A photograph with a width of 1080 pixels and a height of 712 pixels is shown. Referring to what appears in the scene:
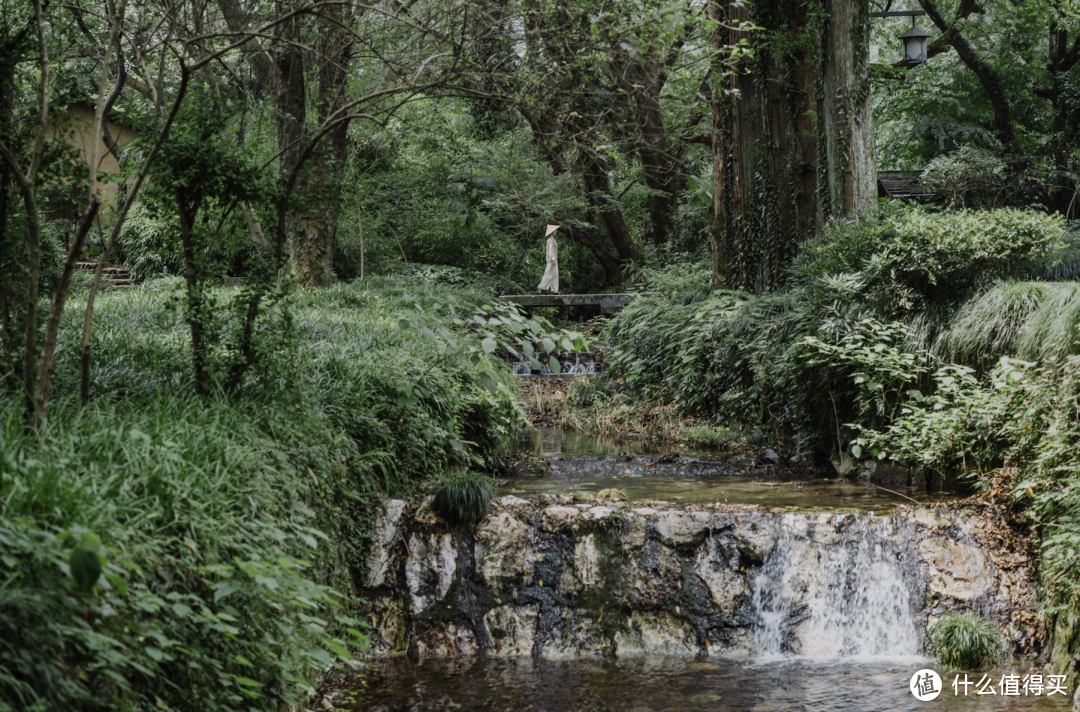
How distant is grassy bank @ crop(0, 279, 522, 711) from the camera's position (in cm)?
246

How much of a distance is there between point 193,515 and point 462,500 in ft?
8.24

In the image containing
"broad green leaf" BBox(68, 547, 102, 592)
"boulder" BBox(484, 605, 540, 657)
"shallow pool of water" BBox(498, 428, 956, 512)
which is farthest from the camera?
"shallow pool of water" BBox(498, 428, 956, 512)

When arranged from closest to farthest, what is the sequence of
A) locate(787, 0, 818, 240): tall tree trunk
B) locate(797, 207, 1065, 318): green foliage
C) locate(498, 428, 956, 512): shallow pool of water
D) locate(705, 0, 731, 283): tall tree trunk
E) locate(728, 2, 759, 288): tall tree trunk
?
locate(498, 428, 956, 512): shallow pool of water
locate(797, 207, 1065, 318): green foliage
locate(787, 0, 818, 240): tall tree trunk
locate(728, 2, 759, 288): tall tree trunk
locate(705, 0, 731, 283): tall tree trunk

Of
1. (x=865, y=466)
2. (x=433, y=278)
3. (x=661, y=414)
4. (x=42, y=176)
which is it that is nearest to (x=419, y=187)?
(x=433, y=278)

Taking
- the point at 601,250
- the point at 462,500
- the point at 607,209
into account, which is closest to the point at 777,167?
the point at 607,209

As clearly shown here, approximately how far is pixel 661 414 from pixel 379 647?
5.97m

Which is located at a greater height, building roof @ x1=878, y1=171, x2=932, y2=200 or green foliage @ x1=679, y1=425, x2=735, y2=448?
building roof @ x1=878, y1=171, x2=932, y2=200

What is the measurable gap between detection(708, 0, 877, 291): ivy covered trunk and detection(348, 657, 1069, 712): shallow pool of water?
6688mm

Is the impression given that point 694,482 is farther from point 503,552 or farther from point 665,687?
point 665,687

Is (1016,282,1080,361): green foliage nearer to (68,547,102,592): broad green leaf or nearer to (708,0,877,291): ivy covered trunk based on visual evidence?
(708,0,877,291): ivy covered trunk

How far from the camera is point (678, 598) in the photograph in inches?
217

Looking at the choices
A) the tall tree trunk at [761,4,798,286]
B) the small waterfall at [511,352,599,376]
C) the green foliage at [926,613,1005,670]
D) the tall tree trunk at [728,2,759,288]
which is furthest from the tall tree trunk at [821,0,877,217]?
the green foliage at [926,613,1005,670]

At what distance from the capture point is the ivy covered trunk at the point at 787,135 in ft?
33.2

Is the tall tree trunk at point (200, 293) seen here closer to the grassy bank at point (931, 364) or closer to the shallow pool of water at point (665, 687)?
the shallow pool of water at point (665, 687)
